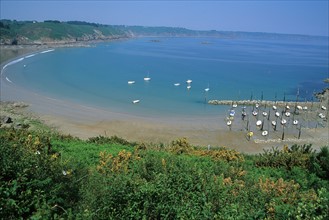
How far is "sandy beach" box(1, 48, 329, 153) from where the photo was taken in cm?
3438

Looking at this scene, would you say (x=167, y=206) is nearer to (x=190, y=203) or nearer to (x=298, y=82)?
(x=190, y=203)

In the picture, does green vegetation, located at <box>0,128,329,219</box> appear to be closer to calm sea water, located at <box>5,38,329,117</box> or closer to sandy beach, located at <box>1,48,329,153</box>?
sandy beach, located at <box>1,48,329,153</box>

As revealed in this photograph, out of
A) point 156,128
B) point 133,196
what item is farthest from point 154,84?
point 133,196

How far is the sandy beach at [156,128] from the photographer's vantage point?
113 feet

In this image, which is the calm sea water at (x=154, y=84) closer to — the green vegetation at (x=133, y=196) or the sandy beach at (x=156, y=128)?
the sandy beach at (x=156, y=128)

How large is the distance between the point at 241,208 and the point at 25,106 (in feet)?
132

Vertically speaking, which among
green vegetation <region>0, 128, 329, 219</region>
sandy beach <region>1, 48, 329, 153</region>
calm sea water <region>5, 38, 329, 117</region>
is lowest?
sandy beach <region>1, 48, 329, 153</region>

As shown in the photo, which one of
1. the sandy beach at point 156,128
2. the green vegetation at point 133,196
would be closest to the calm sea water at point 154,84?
the sandy beach at point 156,128

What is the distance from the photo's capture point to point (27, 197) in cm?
807

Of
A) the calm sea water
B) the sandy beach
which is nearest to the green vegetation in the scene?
the sandy beach

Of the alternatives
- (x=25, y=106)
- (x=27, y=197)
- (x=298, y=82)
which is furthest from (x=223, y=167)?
(x=298, y=82)

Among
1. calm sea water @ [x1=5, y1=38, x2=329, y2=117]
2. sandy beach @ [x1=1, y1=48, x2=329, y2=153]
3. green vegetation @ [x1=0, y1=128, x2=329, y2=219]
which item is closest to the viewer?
green vegetation @ [x1=0, y1=128, x2=329, y2=219]

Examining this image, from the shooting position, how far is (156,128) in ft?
123

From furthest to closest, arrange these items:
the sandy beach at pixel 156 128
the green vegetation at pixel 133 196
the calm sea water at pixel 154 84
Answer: the calm sea water at pixel 154 84
the sandy beach at pixel 156 128
the green vegetation at pixel 133 196
